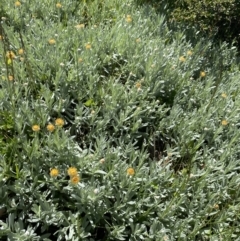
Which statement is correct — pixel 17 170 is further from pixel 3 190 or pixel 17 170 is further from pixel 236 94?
pixel 236 94

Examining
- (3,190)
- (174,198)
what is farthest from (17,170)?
(174,198)

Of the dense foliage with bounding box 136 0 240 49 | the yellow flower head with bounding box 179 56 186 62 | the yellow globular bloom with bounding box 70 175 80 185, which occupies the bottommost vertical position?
the yellow globular bloom with bounding box 70 175 80 185

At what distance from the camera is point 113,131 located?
2.54 m

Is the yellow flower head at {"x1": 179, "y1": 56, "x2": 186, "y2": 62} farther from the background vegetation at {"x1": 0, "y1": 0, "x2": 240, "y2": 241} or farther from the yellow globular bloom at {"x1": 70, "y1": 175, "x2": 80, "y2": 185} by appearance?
the yellow globular bloom at {"x1": 70, "y1": 175, "x2": 80, "y2": 185}

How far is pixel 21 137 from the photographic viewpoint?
2176mm

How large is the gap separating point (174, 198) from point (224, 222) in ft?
1.28

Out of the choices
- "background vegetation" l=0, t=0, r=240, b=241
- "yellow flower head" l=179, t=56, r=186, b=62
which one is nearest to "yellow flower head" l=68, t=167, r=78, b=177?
"background vegetation" l=0, t=0, r=240, b=241

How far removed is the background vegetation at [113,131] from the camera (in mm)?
2084

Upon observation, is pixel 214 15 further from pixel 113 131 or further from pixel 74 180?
pixel 74 180

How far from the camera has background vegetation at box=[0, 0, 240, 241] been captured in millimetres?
2084

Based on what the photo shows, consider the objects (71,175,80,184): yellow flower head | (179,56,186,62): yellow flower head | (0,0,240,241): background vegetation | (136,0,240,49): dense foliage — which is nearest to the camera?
(71,175,80,184): yellow flower head

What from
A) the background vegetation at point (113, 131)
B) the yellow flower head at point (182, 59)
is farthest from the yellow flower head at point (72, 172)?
the yellow flower head at point (182, 59)

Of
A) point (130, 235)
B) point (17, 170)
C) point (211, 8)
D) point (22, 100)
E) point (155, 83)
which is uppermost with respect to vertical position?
point (211, 8)

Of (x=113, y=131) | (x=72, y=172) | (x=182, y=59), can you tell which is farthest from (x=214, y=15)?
(x=72, y=172)
